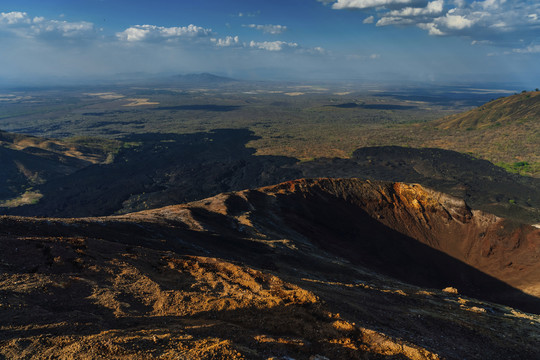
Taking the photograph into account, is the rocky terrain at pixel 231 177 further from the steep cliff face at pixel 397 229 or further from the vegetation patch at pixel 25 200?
the steep cliff face at pixel 397 229

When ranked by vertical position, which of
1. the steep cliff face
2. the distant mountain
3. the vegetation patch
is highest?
the distant mountain

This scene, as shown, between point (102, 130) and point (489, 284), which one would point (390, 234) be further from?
point (102, 130)

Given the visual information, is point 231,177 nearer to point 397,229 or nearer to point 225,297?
point 397,229

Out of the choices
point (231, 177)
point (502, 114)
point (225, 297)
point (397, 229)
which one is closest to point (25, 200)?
point (231, 177)

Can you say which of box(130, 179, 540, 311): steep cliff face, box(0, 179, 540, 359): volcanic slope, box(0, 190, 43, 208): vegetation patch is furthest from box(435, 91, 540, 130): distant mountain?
box(0, 190, 43, 208): vegetation patch

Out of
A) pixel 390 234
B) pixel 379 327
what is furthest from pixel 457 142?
pixel 379 327

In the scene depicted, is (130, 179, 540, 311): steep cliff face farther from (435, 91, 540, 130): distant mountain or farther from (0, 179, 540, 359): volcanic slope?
(435, 91, 540, 130): distant mountain
